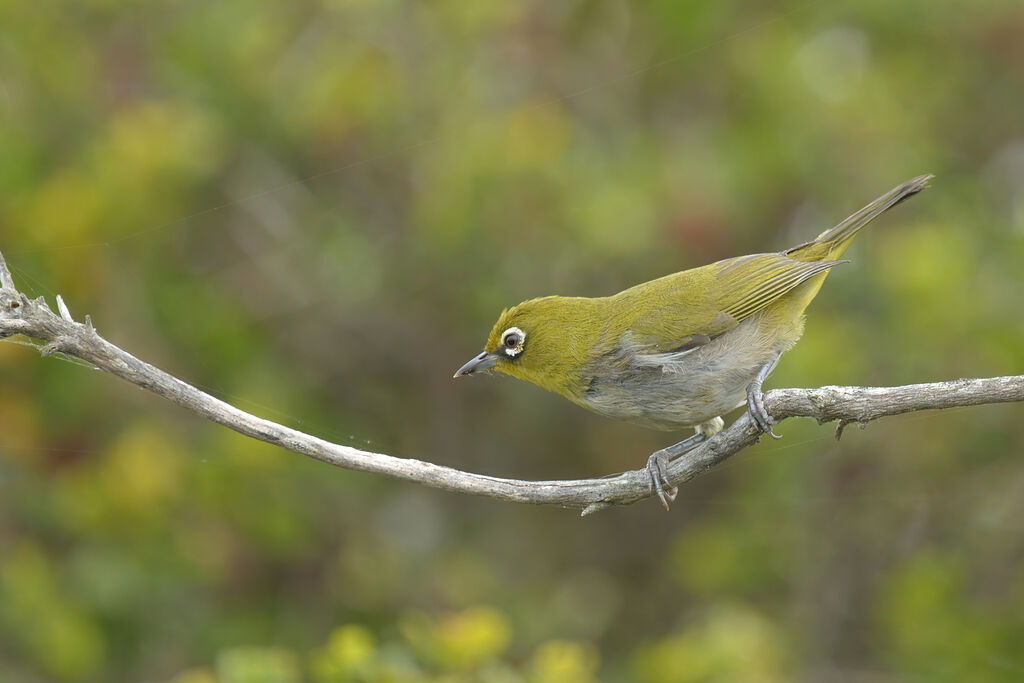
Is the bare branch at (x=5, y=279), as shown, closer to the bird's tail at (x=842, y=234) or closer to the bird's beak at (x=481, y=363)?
the bird's beak at (x=481, y=363)

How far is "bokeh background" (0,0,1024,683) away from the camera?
508 centimetres

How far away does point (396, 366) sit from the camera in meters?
6.19

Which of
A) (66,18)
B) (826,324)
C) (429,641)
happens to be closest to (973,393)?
(429,641)

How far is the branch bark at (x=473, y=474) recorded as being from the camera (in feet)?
8.32

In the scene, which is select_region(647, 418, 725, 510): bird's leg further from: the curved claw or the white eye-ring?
the white eye-ring

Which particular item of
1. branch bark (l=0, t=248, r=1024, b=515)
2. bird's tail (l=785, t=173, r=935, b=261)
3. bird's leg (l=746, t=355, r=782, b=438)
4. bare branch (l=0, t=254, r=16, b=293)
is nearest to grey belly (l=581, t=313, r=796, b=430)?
bird's leg (l=746, t=355, r=782, b=438)

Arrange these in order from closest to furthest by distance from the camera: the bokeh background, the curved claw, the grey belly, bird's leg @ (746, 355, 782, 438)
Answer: bird's leg @ (746, 355, 782, 438) → the curved claw → the grey belly → the bokeh background

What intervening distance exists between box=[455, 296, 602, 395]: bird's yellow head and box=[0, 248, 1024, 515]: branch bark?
70 cm

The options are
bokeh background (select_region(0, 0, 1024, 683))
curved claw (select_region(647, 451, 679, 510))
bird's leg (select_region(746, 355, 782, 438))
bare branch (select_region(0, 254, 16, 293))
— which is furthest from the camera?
bokeh background (select_region(0, 0, 1024, 683))

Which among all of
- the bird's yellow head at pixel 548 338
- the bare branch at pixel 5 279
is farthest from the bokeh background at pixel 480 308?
the bare branch at pixel 5 279

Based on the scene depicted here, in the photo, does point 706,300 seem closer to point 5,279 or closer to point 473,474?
point 473,474

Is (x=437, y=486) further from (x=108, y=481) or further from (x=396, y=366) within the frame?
(x=396, y=366)

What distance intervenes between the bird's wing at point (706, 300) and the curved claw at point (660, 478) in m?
0.55

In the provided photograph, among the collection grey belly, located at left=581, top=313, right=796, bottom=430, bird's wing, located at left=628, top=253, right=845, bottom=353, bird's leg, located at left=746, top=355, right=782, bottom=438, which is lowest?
bird's leg, located at left=746, top=355, right=782, bottom=438
